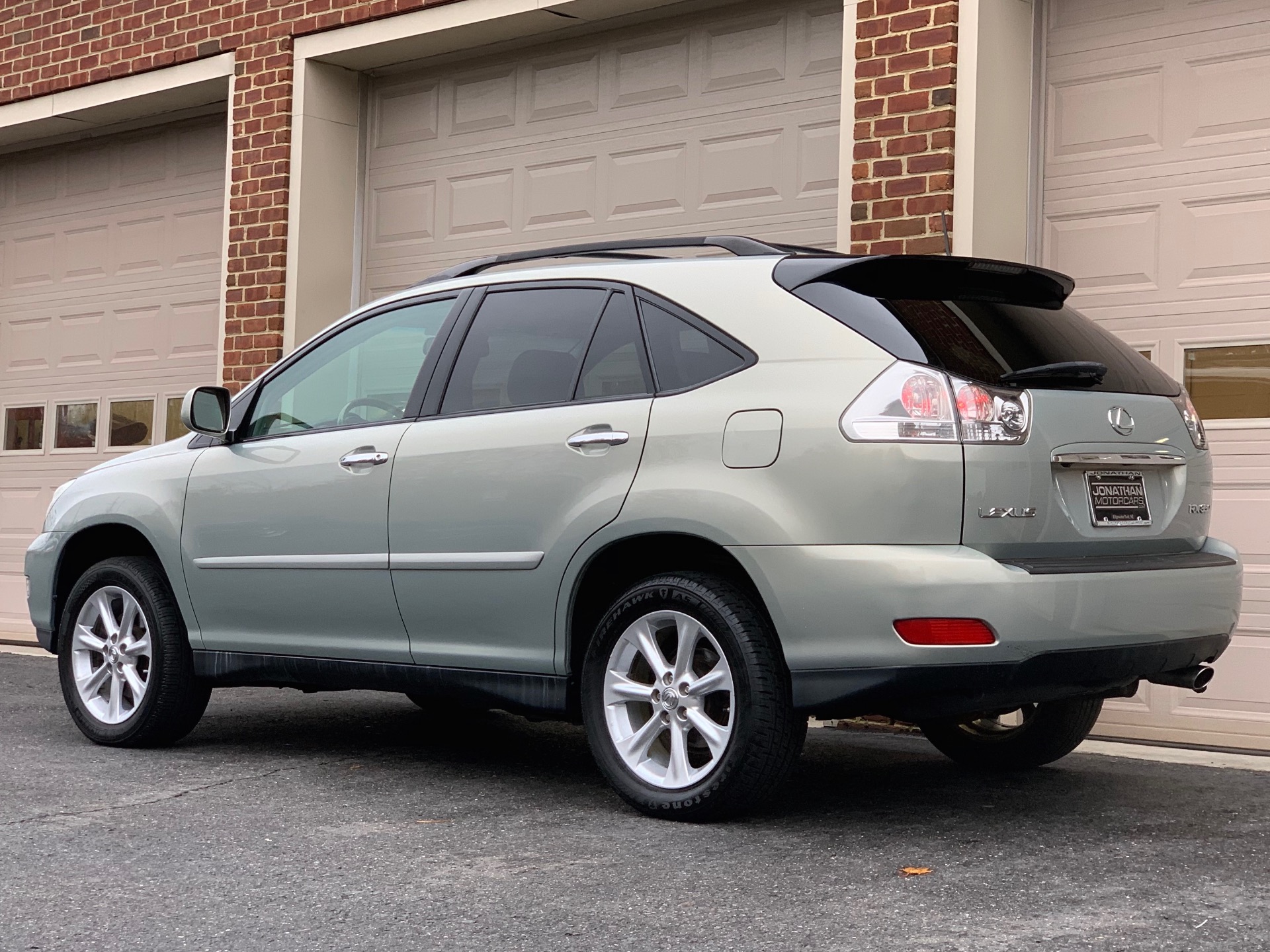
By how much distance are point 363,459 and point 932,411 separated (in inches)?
83.9

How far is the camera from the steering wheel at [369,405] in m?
5.66

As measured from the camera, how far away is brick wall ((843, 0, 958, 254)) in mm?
7367

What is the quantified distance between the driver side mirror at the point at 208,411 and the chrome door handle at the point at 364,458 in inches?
28.3

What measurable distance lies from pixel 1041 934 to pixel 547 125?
6.89 m

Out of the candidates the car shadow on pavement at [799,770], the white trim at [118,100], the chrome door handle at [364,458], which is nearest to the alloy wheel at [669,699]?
the car shadow on pavement at [799,770]

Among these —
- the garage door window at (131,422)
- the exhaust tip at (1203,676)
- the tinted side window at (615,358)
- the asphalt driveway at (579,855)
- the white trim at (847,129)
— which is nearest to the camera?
the asphalt driveway at (579,855)

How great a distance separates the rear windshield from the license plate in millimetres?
255

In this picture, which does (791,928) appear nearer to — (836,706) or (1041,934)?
(1041,934)

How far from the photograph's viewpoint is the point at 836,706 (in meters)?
4.38

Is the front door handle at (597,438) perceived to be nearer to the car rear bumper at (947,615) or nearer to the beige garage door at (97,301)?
the car rear bumper at (947,615)

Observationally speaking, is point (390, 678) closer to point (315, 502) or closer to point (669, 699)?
point (315, 502)

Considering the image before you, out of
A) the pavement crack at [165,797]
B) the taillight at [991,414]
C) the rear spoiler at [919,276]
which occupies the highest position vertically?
the rear spoiler at [919,276]

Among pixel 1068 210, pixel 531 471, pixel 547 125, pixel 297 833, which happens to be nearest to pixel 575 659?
pixel 531 471

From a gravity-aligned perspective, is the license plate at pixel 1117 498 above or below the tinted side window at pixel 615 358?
below
